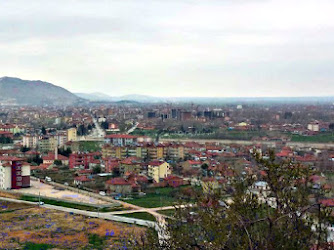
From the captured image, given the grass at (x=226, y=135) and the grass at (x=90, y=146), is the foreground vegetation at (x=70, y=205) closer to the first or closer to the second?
the grass at (x=90, y=146)

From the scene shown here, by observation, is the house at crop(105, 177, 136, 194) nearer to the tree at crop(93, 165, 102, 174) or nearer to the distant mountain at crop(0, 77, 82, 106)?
the tree at crop(93, 165, 102, 174)

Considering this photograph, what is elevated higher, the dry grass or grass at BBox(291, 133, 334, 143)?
grass at BBox(291, 133, 334, 143)

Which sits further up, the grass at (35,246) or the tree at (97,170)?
the tree at (97,170)

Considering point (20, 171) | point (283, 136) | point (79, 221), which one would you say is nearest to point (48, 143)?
point (20, 171)

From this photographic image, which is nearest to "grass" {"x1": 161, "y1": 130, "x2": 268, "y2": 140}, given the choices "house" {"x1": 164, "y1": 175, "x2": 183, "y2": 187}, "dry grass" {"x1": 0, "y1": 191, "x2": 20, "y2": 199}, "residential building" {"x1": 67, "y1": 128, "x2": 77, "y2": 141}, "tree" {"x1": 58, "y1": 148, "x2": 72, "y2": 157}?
"residential building" {"x1": 67, "y1": 128, "x2": 77, "y2": 141}

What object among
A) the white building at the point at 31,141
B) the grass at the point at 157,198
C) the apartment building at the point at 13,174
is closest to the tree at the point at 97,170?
the apartment building at the point at 13,174

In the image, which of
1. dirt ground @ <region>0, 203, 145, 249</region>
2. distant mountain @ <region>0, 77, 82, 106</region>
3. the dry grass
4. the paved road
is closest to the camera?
dirt ground @ <region>0, 203, 145, 249</region>

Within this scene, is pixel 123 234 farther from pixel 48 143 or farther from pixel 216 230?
pixel 48 143

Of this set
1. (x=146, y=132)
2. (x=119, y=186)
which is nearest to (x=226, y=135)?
(x=146, y=132)
